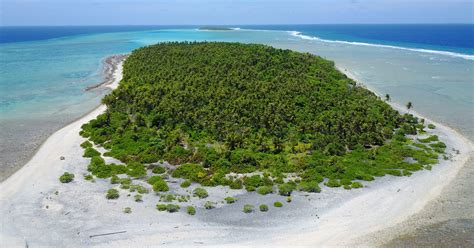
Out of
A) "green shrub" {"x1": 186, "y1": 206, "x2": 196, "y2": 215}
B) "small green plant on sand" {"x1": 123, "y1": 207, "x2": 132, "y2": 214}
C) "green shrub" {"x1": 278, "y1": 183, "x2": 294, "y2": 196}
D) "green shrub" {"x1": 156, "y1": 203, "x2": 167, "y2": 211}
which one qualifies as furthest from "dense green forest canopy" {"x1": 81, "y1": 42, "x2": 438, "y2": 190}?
"small green plant on sand" {"x1": 123, "y1": 207, "x2": 132, "y2": 214}

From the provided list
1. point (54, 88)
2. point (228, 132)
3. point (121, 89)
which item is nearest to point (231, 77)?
point (121, 89)

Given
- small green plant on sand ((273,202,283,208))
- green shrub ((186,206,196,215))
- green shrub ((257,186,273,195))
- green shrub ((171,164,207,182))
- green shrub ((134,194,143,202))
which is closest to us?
green shrub ((186,206,196,215))

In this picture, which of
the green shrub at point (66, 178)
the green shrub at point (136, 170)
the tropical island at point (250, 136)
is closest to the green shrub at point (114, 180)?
the tropical island at point (250, 136)

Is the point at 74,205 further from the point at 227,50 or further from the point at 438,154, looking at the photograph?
the point at 227,50

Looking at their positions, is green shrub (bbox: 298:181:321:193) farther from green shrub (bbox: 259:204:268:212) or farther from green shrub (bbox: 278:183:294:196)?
green shrub (bbox: 259:204:268:212)

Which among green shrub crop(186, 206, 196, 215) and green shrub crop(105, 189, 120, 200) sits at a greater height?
green shrub crop(105, 189, 120, 200)

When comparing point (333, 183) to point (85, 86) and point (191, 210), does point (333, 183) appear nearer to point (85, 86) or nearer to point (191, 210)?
point (191, 210)

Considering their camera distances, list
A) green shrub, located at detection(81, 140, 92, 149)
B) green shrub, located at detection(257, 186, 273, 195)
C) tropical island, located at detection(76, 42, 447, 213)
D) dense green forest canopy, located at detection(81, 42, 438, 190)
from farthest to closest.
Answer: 1. green shrub, located at detection(81, 140, 92, 149)
2. dense green forest canopy, located at detection(81, 42, 438, 190)
3. tropical island, located at detection(76, 42, 447, 213)
4. green shrub, located at detection(257, 186, 273, 195)
